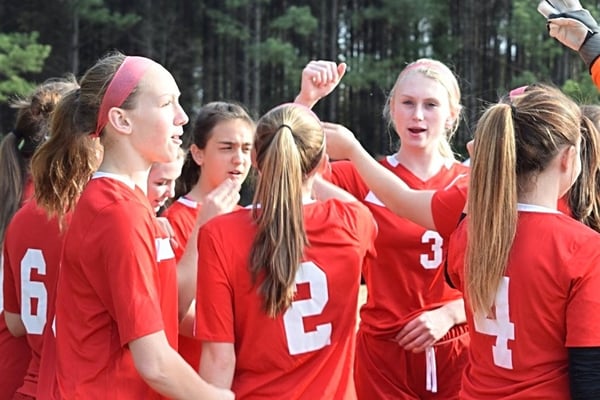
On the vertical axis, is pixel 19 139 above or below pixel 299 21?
below

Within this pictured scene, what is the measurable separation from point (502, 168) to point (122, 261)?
1154mm

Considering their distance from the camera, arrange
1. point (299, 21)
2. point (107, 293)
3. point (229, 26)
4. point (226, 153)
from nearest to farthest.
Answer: point (107, 293), point (226, 153), point (299, 21), point (229, 26)

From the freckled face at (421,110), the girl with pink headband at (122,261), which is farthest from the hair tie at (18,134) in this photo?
the freckled face at (421,110)

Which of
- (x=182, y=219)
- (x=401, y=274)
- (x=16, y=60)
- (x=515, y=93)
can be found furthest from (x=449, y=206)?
(x=16, y=60)

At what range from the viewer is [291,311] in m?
2.76

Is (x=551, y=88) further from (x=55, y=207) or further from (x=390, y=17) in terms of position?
(x=390, y=17)

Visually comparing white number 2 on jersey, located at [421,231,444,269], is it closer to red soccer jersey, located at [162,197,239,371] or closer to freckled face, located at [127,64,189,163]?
red soccer jersey, located at [162,197,239,371]

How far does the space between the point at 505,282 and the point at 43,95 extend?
2264mm

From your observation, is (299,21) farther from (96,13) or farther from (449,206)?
(449,206)

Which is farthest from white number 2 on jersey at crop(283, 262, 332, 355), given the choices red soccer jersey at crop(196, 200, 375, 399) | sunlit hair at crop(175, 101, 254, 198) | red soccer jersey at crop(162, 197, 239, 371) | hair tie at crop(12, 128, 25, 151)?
hair tie at crop(12, 128, 25, 151)

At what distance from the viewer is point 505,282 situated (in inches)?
97.0

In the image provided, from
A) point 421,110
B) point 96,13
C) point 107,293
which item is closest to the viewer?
point 107,293

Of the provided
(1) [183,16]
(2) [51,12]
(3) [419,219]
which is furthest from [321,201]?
(1) [183,16]

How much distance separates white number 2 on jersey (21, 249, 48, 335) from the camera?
325 centimetres
